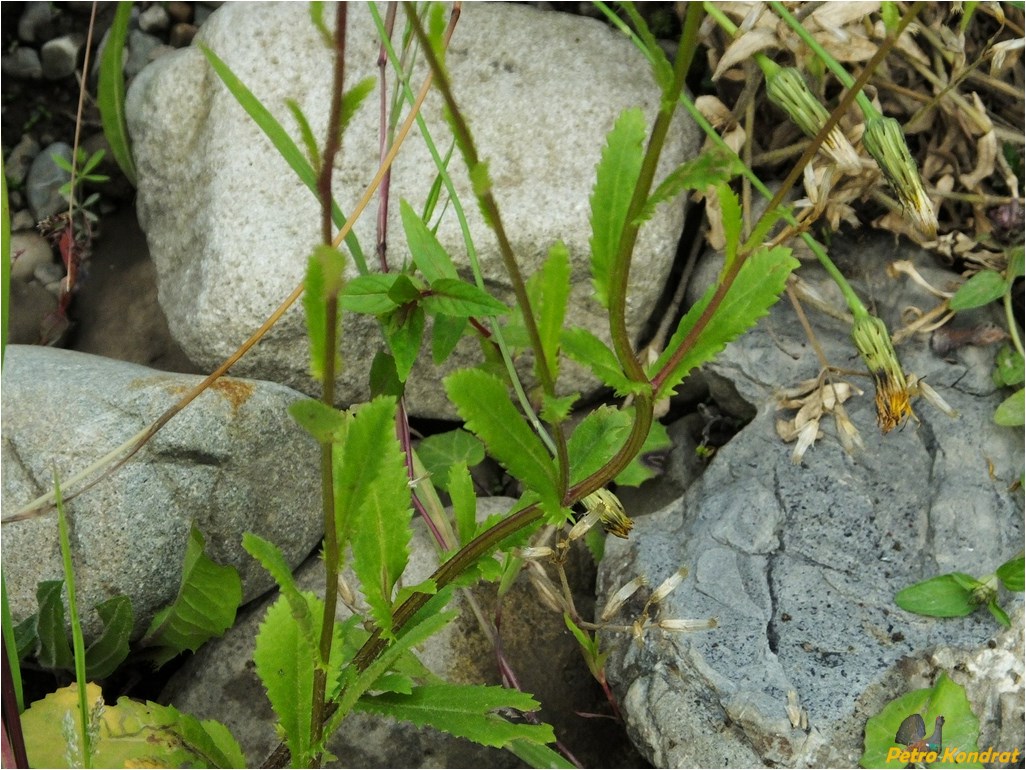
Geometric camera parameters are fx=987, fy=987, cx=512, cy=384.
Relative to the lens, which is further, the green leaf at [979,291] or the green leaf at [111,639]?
the green leaf at [979,291]

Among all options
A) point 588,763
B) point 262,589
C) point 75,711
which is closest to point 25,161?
point 262,589

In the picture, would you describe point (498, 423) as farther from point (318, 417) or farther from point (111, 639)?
point (111, 639)

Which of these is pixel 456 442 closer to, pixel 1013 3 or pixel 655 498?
pixel 655 498

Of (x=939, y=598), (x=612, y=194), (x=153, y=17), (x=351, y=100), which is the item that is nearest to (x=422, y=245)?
(x=612, y=194)

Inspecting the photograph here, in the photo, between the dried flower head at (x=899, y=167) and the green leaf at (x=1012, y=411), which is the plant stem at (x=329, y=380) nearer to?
the dried flower head at (x=899, y=167)

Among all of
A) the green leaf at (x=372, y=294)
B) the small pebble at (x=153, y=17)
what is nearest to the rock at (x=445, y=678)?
the green leaf at (x=372, y=294)

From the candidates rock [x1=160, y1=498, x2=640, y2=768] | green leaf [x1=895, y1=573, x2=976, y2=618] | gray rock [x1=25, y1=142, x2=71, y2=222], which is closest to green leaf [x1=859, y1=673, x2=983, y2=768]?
green leaf [x1=895, y1=573, x2=976, y2=618]
